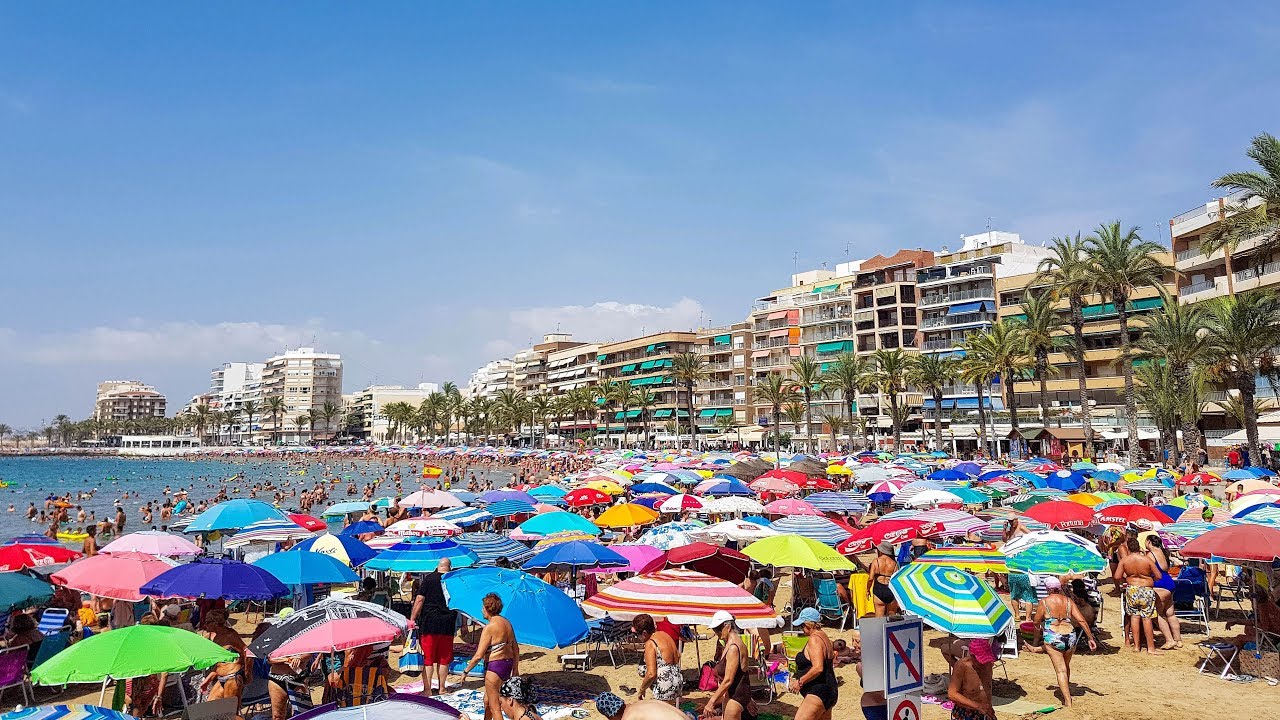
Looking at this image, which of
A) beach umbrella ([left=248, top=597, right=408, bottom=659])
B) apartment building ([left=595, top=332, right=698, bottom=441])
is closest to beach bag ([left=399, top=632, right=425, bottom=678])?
beach umbrella ([left=248, top=597, right=408, bottom=659])

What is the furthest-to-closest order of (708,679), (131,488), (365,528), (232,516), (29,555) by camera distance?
1. (131,488)
2. (365,528)
3. (232,516)
4. (29,555)
5. (708,679)

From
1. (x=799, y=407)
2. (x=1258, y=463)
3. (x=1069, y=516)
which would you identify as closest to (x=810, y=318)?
(x=799, y=407)

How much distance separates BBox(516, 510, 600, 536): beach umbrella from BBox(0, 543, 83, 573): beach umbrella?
766 centimetres

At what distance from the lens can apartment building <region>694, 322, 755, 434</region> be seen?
95875 mm

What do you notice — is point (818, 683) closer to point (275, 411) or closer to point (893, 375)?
point (893, 375)

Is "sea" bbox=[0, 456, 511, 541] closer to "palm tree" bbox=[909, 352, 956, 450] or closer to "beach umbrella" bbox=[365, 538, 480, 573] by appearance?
"beach umbrella" bbox=[365, 538, 480, 573]

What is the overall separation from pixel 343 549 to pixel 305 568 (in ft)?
5.48

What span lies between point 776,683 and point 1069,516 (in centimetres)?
801

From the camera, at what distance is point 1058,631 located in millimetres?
9414

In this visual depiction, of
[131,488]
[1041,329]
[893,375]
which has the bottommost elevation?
[131,488]

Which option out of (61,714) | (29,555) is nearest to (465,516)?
(29,555)

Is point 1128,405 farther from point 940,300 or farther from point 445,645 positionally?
point 445,645

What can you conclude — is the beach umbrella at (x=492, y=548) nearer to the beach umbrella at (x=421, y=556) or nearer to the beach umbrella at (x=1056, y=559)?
the beach umbrella at (x=421, y=556)

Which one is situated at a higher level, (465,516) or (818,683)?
(465,516)
